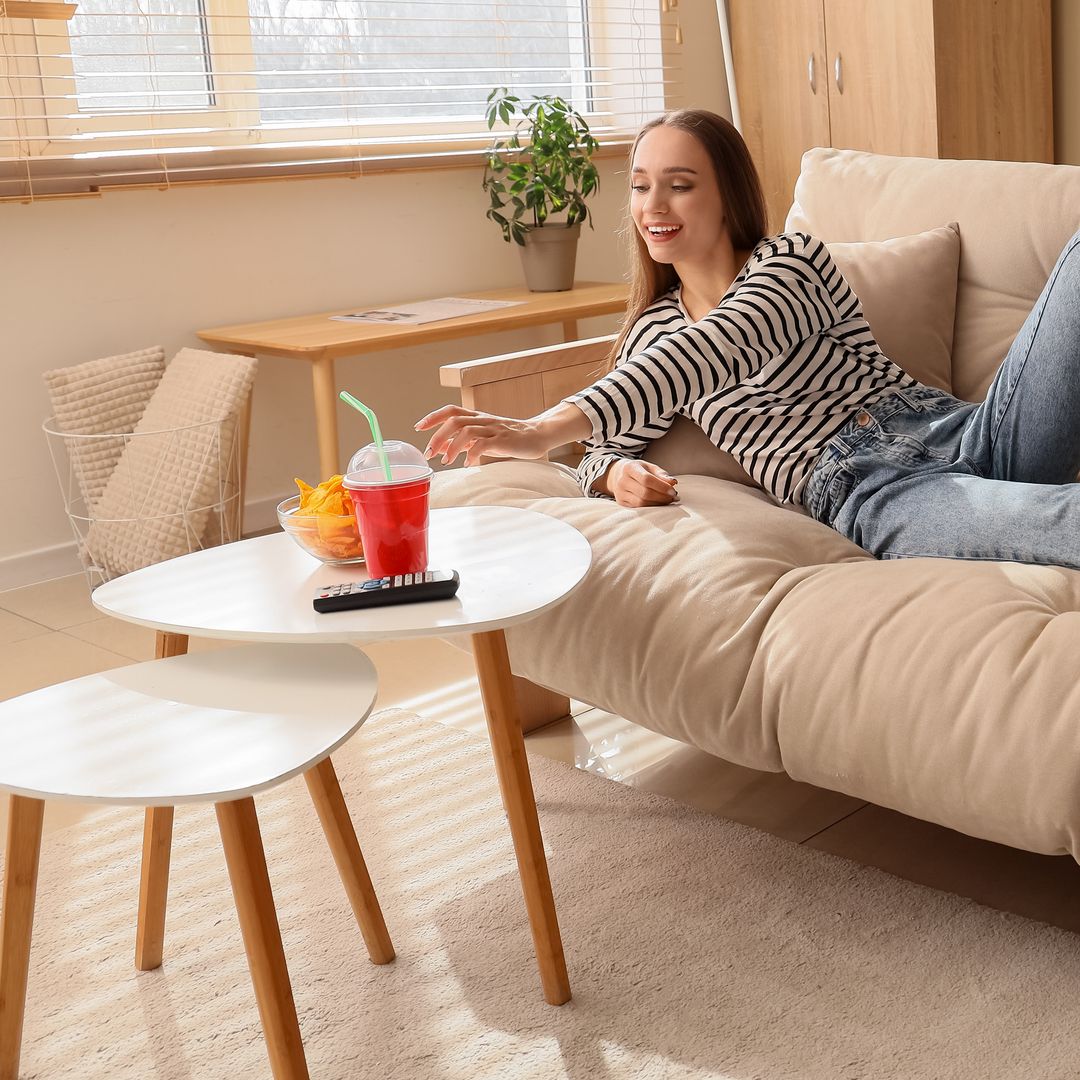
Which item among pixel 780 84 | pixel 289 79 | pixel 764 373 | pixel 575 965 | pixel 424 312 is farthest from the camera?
pixel 780 84

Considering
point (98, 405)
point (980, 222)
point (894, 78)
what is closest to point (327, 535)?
point (980, 222)

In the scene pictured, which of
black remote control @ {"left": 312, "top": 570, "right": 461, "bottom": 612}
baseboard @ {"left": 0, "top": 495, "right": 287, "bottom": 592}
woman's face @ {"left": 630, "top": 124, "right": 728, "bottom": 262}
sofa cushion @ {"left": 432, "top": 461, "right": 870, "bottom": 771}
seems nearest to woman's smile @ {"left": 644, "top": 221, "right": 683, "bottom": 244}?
woman's face @ {"left": 630, "top": 124, "right": 728, "bottom": 262}

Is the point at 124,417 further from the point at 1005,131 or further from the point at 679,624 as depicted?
the point at 1005,131

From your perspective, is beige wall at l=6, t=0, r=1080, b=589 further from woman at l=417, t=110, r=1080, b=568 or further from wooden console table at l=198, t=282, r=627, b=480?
woman at l=417, t=110, r=1080, b=568

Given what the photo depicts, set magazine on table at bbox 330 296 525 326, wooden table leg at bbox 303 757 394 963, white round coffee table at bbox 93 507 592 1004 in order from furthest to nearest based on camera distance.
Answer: magazine on table at bbox 330 296 525 326 < wooden table leg at bbox 303 757 394 963 < white round coffee table at bbox 93 507 592 1004

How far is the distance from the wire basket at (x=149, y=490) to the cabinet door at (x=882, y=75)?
2012 mm

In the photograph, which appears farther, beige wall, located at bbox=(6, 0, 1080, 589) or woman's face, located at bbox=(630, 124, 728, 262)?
beige wall, located at bbox=(6, 0, 1080, 589)

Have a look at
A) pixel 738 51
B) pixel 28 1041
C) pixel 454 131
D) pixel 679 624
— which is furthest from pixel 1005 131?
pixel 28 1041

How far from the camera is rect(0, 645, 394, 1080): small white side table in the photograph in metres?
1.02

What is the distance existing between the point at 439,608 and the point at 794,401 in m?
0.80

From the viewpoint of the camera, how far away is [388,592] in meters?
1.20

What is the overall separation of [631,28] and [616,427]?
107 inches

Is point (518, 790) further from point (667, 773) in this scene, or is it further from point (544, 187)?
point (544, 187)

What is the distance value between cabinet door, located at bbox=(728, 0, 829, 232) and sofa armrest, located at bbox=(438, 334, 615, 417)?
6.07 ft
